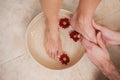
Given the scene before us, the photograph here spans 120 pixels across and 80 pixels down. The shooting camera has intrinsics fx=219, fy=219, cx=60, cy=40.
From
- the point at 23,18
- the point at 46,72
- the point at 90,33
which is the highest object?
the point at 90,33

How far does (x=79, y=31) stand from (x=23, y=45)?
1.09ft

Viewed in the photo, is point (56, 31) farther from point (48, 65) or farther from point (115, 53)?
point (115, 53)

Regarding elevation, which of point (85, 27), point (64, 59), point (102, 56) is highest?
point (85, 27)

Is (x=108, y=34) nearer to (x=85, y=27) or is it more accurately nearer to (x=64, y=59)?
(x=85, y=27)

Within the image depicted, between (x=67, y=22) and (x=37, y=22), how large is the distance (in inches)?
6.6

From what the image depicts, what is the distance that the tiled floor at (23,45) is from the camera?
117 centimetres

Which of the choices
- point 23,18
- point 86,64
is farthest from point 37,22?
point 86,64

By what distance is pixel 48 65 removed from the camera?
1154 millimetres

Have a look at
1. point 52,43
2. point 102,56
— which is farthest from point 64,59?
point 102,56

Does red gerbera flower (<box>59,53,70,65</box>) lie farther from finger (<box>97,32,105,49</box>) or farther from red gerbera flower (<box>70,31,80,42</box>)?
finger (<box>97,32,105,49</box>)

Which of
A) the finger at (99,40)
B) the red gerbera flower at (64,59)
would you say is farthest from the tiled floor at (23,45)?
the finger at (99,40)

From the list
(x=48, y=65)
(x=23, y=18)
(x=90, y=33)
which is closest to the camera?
(x=90, y=33)

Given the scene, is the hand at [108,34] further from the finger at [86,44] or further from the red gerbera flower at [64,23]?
the red gerbera flower at [64,23]

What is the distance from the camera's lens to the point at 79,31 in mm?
1103
